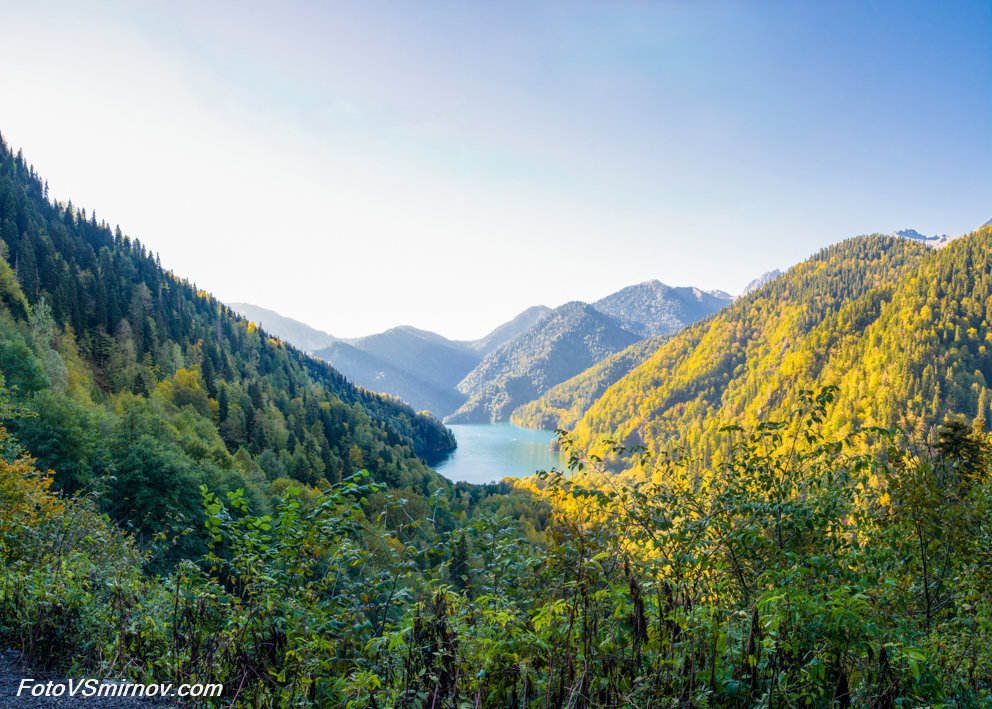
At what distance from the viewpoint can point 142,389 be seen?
52.7 metres

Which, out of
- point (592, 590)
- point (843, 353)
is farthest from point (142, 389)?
point (843, 353)

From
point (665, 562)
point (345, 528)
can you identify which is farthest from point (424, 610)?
point (665, 562)

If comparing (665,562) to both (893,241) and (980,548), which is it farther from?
(893,241)

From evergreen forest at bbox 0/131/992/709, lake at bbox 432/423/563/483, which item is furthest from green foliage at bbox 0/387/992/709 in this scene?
lake at bbox 432/423/563/483

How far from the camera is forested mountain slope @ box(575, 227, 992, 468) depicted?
89.5 m

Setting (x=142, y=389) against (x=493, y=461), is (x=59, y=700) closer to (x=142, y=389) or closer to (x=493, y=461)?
(x=142, y=389)

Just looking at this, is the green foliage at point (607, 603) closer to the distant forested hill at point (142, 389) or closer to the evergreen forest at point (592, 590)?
the evergreen forest at point (592, 590)

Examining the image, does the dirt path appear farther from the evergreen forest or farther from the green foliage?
the green foliage

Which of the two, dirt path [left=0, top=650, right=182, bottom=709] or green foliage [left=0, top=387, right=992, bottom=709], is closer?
green foliage [left=0, top=387, right=992, bottom=709]

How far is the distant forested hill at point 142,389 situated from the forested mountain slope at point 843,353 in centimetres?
3202

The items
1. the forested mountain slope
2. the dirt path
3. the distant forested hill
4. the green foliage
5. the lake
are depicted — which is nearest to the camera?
the green foliage

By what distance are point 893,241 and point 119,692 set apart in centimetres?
26260

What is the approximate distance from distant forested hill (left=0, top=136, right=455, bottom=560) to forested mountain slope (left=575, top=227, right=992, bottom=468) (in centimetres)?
3202

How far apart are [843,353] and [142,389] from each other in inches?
5418
